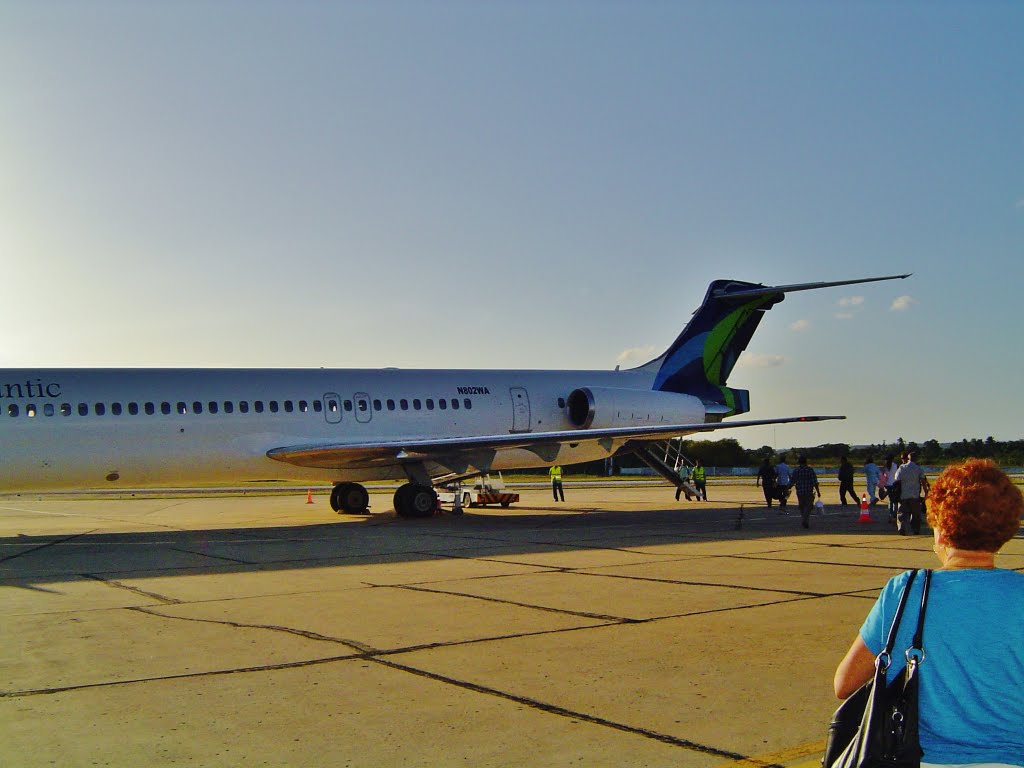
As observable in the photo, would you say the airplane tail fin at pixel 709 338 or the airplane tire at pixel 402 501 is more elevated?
the airplane tail fin at pixel 709 338

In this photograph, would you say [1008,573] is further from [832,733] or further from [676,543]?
[676,543]

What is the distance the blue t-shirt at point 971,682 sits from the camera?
274 cm

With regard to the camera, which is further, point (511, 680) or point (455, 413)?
point (455, 413)

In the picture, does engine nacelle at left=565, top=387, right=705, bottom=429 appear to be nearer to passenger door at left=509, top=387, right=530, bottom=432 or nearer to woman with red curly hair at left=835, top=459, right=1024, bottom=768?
passenger door at left=509, top=387, right=530, bottom=432

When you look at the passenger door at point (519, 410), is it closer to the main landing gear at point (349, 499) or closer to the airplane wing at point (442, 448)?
the airplane wing at point (442, 448)

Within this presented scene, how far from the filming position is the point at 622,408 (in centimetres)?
2469

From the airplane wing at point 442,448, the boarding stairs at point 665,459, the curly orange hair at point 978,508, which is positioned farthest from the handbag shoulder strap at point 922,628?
the boarding stairs at point 665,459

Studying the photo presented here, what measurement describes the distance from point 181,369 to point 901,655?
19.4 m

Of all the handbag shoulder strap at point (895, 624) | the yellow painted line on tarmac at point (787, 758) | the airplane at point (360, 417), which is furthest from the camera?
the airplane at point (360, 417)

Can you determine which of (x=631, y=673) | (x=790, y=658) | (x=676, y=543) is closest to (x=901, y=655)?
(x=631, y=673)

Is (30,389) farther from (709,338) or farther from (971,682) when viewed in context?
(971,682)

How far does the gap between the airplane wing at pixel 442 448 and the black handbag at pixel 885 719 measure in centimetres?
1741

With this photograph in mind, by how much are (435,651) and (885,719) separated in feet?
16.1

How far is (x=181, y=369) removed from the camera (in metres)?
20.4
